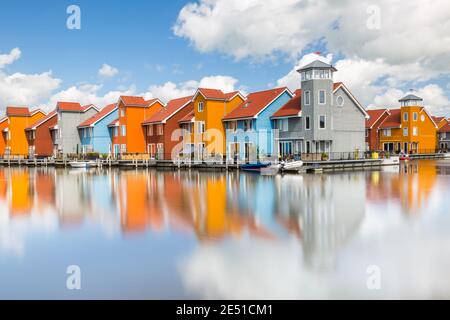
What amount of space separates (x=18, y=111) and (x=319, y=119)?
193ft

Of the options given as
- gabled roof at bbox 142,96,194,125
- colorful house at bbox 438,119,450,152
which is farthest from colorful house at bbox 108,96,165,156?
colorful house at bbox 438,119,450,152

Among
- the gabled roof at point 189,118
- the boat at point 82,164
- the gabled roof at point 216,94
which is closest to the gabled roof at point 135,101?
the gabled roof at point 189,118

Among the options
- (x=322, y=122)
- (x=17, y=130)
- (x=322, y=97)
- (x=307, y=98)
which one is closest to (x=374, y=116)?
(x=322, y=122)

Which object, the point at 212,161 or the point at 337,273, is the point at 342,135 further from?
the point at 337,273

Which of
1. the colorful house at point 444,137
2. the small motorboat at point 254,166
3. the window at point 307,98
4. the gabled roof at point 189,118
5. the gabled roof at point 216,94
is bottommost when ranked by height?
the small motorboat at point 254,166

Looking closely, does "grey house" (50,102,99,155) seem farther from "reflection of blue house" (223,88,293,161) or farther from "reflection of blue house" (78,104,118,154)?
"reflection of blue house" (223,88,293,161)

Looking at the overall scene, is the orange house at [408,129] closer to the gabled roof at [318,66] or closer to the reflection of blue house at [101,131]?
the gabled roof at [318,66]

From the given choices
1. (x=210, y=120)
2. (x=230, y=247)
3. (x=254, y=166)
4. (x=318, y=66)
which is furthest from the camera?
(x=210, y=120)

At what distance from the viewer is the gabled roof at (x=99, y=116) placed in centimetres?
6762

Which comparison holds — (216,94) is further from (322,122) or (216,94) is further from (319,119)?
(322,122)

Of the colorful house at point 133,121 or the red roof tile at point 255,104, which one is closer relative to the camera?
the red roof tile at point 255,104

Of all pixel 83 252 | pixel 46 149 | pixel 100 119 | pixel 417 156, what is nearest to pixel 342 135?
pixel 417 156

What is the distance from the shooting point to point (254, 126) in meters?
49.7

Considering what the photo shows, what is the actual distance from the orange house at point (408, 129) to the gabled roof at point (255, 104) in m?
28.7
